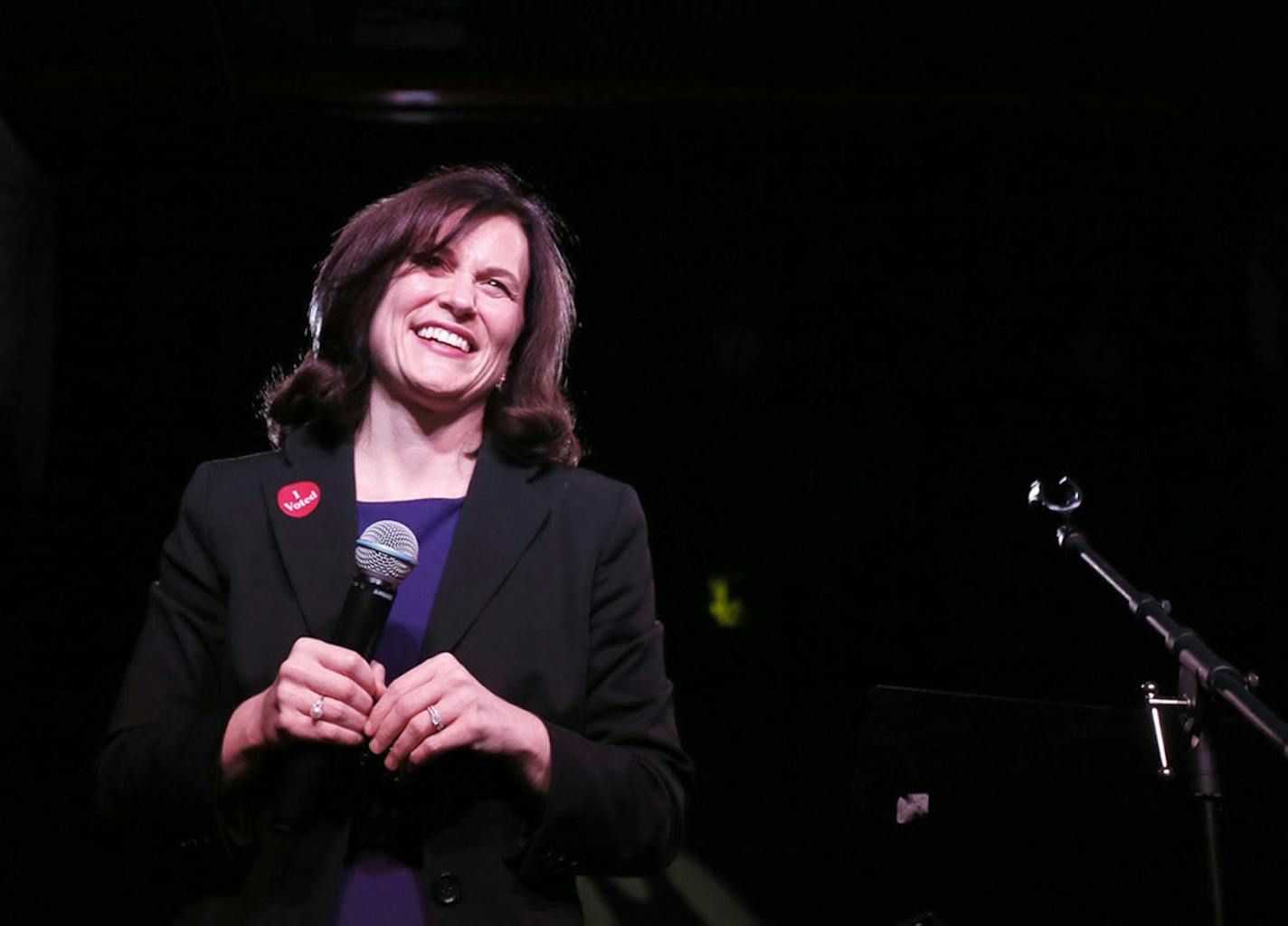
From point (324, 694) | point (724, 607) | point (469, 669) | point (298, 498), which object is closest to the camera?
point (324, 694)

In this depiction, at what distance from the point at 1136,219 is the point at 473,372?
8.23 ft

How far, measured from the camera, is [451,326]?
5.18 ft

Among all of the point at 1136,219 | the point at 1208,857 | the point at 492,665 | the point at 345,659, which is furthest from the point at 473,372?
the point at 1136,219

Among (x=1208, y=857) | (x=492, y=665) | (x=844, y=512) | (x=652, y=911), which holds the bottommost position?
(x=652, y=911)

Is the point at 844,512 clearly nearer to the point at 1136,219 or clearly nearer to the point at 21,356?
the point at 1136,219

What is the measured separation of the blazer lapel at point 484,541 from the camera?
1.36m

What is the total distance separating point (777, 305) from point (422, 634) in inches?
78.8

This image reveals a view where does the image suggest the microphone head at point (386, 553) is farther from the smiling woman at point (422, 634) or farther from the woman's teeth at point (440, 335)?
the woman's teeth at point (440, 335)

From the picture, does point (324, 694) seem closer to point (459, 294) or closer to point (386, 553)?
point (386, 553)

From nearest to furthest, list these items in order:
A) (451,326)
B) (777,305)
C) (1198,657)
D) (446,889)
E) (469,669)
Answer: (446,889)
(469,669)
(451,326)
(1198,657)
(777,305)

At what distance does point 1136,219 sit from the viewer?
10.7 feet

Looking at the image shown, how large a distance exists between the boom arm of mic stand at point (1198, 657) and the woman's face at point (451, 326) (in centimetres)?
111

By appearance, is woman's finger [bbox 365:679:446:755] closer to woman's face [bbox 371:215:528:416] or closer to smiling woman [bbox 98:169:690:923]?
smiling woman [bbox 98:169:690:923]

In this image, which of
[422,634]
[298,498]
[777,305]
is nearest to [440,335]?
[298,498]
